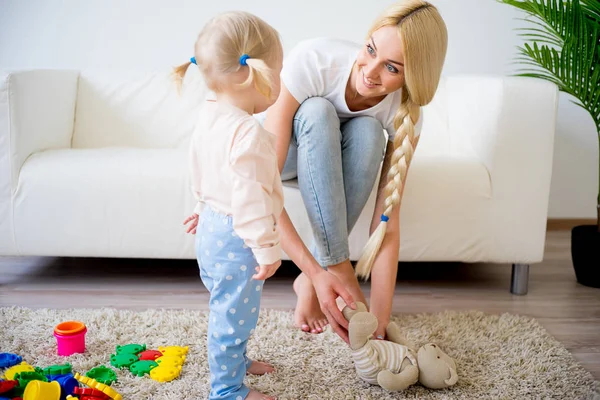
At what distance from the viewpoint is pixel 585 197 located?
2775mm

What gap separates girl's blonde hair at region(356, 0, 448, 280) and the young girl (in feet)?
1.27

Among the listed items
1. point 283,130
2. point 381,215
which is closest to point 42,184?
point 283,130

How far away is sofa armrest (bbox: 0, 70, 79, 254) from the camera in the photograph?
1.75 metres

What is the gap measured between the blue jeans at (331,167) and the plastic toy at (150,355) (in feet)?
1.40

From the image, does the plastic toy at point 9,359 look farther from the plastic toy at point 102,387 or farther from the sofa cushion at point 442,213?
the sofa cushion at point 442,213

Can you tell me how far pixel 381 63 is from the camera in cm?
132

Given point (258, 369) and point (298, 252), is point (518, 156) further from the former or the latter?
point (258, 369)

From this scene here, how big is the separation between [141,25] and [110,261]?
1.03m

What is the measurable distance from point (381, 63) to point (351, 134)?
0.73 feet

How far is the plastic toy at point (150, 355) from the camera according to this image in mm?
1316

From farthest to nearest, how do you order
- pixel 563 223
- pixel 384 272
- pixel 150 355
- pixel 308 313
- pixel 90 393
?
pixel 563 223 < pixel 308 313 < pixel 384 272 < pixel 150 355 < pixel 90 393

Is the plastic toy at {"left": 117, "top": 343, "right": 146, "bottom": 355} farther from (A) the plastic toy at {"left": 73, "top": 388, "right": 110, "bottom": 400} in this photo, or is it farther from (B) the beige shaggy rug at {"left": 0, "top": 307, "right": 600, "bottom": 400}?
(A) the plastic toy at {"left": 73, "top": 388, "right": 110, "bottom": 400}

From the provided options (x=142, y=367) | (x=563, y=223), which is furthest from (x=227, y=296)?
(x=563, y=223)

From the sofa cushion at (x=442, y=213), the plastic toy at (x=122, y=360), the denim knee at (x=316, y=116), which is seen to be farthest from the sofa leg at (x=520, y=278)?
the plastic toy at (x=122, y=360)
